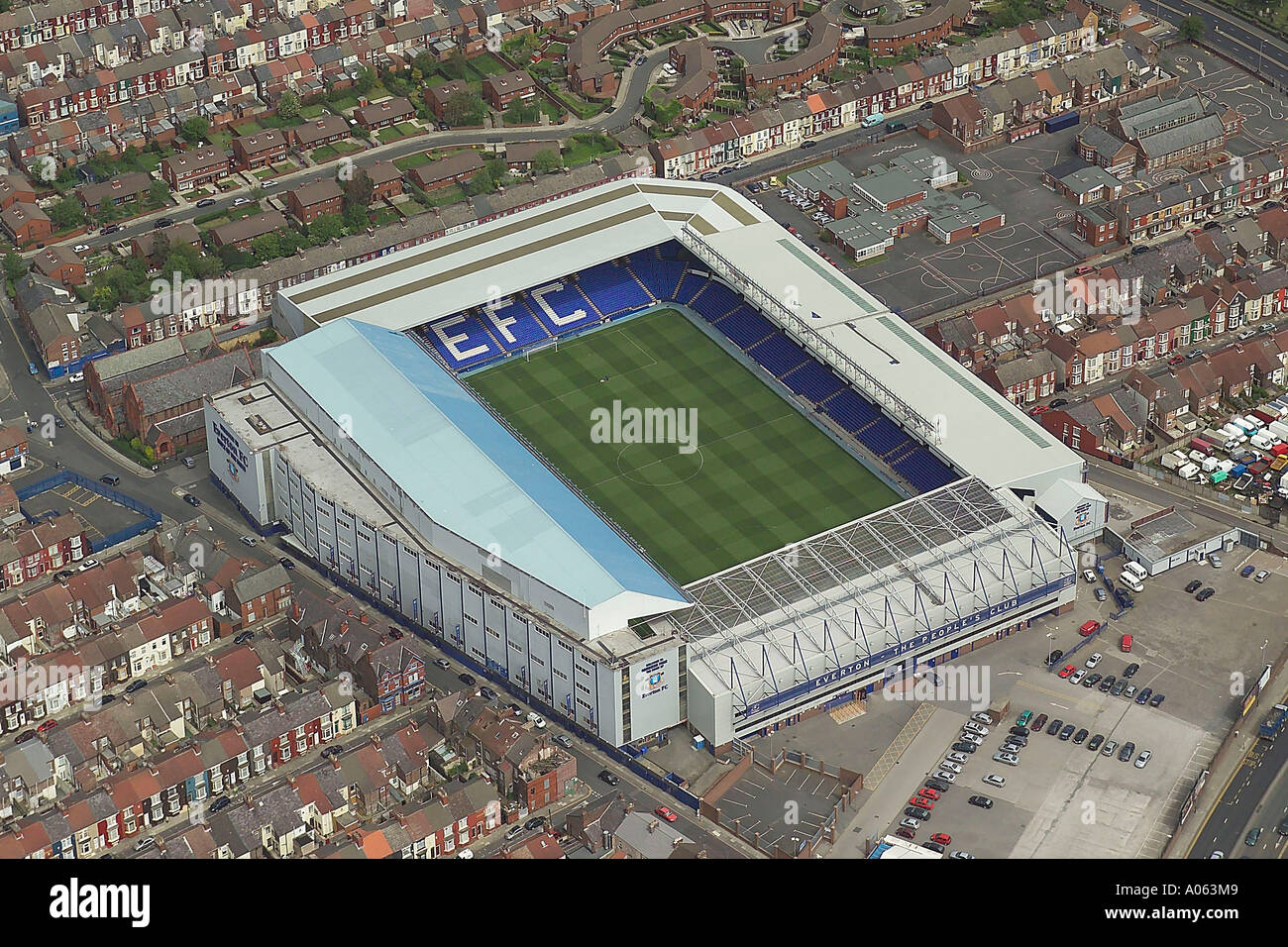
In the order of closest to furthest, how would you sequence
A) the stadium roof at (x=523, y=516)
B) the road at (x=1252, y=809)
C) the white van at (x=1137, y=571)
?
the road at (x=1252, y=809) → the stadium roof at (x=523, y=516) → the white van at (x=1137, y=571)

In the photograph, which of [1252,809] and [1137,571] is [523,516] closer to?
[1137,571]

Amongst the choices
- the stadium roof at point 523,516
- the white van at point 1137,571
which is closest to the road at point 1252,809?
the white van at point 1137,571

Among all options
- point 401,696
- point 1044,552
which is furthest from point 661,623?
point 1044,552

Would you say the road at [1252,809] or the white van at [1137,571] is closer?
the road at [1252,809]

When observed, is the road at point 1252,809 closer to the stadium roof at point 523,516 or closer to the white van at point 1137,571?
the white van at point 1137,571

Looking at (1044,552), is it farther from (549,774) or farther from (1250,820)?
(549,774)

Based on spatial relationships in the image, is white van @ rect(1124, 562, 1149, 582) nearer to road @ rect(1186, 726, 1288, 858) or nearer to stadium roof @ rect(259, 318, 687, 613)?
road @ rect(1186, 726, 1288, 858)

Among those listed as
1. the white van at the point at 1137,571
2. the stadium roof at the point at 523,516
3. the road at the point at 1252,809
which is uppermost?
the stadium roof at the point at 523,516

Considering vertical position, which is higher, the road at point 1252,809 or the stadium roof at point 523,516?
the stadium roof at point 523,516

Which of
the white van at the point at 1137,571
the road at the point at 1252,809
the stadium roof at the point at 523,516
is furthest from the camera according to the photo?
the white van at the point at 1137,571
